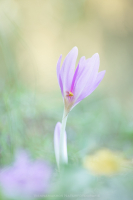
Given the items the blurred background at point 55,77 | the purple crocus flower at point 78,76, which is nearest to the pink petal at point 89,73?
the purple crocus flower at point 78,76

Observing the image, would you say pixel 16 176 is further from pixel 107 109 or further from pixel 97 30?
pixel 97 30

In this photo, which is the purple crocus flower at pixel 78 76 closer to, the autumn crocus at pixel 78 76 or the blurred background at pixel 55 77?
the autumn crocus at pixel 78 76

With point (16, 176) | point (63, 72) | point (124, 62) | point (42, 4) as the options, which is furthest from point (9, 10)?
point (124, 62)

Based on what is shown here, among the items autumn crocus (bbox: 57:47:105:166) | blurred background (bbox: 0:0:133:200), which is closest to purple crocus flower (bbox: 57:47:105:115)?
autumn crocus (bbox: 57:47:105:166)

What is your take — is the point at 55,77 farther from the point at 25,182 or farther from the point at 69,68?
the point at 25,182

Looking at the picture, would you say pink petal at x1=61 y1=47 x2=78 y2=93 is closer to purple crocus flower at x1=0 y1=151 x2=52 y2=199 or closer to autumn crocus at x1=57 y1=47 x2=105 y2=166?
autumn crocus at x1=57 y1=47 x2=105 y2=166

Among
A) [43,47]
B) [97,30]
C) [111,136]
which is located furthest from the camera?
[97,30]

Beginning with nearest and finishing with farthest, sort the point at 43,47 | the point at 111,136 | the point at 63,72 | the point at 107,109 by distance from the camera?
1. the point at 63,72
2. the point at 111,136
3. the point at 107,109
4. the point at 43,47
